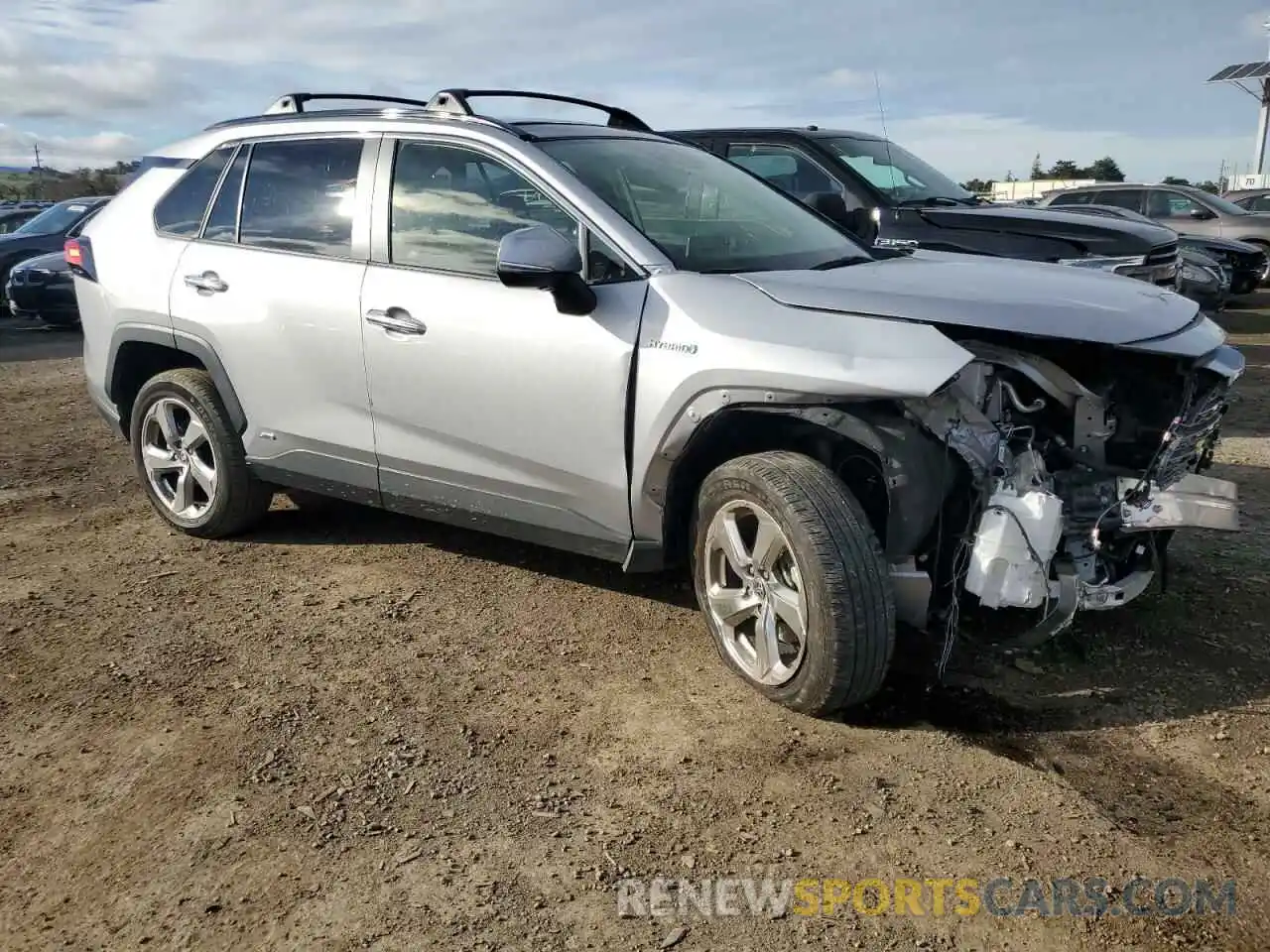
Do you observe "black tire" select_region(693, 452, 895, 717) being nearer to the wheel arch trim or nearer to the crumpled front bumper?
the crumpled front bumper

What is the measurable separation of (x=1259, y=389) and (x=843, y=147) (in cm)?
386

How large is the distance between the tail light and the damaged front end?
410 cm

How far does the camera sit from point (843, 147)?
26.4ft

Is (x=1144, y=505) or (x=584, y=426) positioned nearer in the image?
(x=1144, y=505)

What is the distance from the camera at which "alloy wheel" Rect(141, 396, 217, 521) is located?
4.96m

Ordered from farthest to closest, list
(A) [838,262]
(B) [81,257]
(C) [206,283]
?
(B) [81,257], (C) [206,283], (A) [838,262]

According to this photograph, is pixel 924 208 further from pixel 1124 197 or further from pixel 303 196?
pixel 1124 197

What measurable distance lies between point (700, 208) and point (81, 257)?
124 inches

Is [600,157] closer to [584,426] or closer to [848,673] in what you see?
[584,426]

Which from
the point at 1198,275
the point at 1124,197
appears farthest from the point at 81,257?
the point at 1124,197

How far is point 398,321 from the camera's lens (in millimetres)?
4051

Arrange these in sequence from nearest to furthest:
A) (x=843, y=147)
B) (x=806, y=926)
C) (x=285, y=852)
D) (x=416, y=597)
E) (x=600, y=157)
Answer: (x=806, y=926) < (x=285, y=852) < (x=600, y=157) < (x=416, y=597) < (x=843, y=147)

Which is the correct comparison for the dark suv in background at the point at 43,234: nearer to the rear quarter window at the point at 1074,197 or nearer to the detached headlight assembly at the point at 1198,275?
the detached headlight assembly at the point at 1198,275

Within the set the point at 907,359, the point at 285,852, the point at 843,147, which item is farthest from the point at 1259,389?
the point at 285,852
